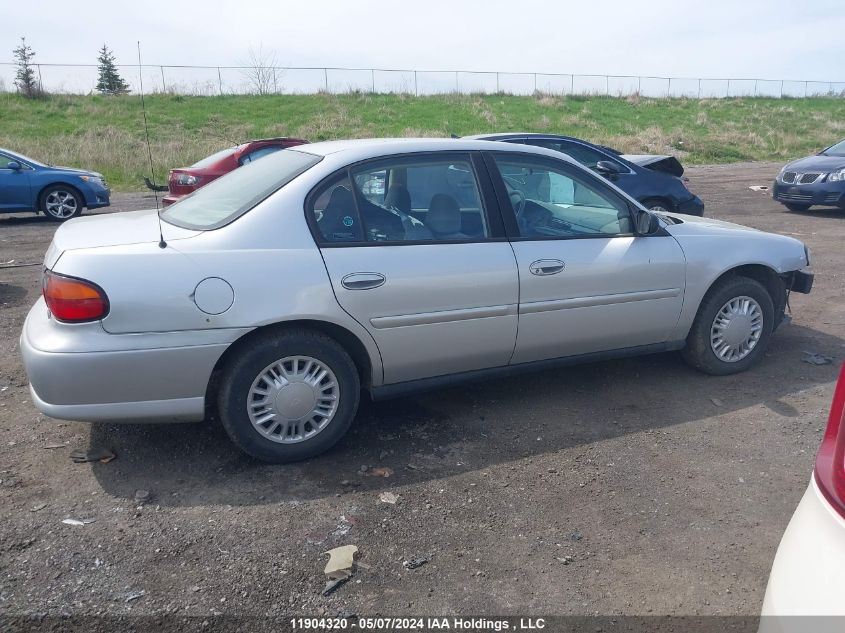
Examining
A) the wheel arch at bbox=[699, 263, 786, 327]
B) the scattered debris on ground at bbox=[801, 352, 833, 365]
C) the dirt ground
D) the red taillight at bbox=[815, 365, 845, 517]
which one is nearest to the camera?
the red taillight at bbox=[815, 365, 845, 517]

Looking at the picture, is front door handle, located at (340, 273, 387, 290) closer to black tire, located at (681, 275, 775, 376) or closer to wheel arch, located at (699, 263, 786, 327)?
black tire, located at (681, 275, 775, 376)

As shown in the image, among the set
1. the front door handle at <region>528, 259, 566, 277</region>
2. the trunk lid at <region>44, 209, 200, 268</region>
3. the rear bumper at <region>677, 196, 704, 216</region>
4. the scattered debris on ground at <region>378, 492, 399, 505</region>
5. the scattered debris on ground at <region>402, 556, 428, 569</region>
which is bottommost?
the scattered debris on ground at <region>402, 556, 428, 569</region>

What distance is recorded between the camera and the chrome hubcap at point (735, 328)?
5309mm

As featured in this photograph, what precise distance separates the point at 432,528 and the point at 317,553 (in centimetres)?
54

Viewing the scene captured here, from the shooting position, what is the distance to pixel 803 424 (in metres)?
4.63

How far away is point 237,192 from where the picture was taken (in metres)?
4.43

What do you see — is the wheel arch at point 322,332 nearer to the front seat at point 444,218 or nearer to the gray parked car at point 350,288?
the gray parked car at point 350,288

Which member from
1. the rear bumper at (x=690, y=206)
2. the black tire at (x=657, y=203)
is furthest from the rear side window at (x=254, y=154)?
the rear bumper at (x=690, y=206)

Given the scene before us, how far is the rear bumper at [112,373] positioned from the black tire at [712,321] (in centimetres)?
322

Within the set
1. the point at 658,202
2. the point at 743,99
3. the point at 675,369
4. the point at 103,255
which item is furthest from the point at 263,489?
the point at 743,99

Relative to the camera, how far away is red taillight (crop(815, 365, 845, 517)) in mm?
1948

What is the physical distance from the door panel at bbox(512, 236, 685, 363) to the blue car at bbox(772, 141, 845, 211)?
407 inches

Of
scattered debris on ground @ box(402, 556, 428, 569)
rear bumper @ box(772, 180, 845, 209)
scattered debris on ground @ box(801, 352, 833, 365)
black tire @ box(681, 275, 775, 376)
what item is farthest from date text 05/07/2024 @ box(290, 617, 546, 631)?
rear bumper @ box(772, 180, 845, 209)

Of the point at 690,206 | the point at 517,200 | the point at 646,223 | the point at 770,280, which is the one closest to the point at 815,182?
the point at 690,206
